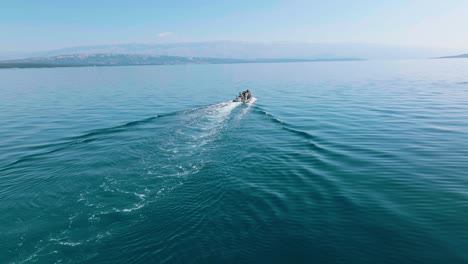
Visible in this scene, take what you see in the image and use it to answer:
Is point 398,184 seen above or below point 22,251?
above

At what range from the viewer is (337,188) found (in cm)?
2089

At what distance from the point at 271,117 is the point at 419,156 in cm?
2612

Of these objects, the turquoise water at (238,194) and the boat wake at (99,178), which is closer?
the turquoise water at (238,194)

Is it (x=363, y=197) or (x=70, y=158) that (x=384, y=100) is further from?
(x=70, y=158)

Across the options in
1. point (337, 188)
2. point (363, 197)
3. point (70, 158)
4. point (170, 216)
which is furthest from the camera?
point (70, 158)

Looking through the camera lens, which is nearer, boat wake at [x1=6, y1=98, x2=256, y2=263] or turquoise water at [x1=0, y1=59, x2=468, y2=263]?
turquoise water at [x1=0, y1=59, x2=468, y2=263]

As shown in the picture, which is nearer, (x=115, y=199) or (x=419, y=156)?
(x=115, y=199)

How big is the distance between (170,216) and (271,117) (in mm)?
34597

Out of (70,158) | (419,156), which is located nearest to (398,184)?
(419,156)

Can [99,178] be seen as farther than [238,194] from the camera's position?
Yes

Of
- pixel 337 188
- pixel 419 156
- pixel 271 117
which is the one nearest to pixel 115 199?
pixel 337 188

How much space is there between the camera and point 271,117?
49188mm

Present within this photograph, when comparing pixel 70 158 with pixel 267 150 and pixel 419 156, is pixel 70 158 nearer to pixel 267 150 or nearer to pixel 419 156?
pixel 267 150

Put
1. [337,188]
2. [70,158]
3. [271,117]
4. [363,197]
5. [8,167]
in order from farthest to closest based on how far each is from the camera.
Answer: [271,117]
[70,158]
[8,167]
[337,188]
[363,197]
